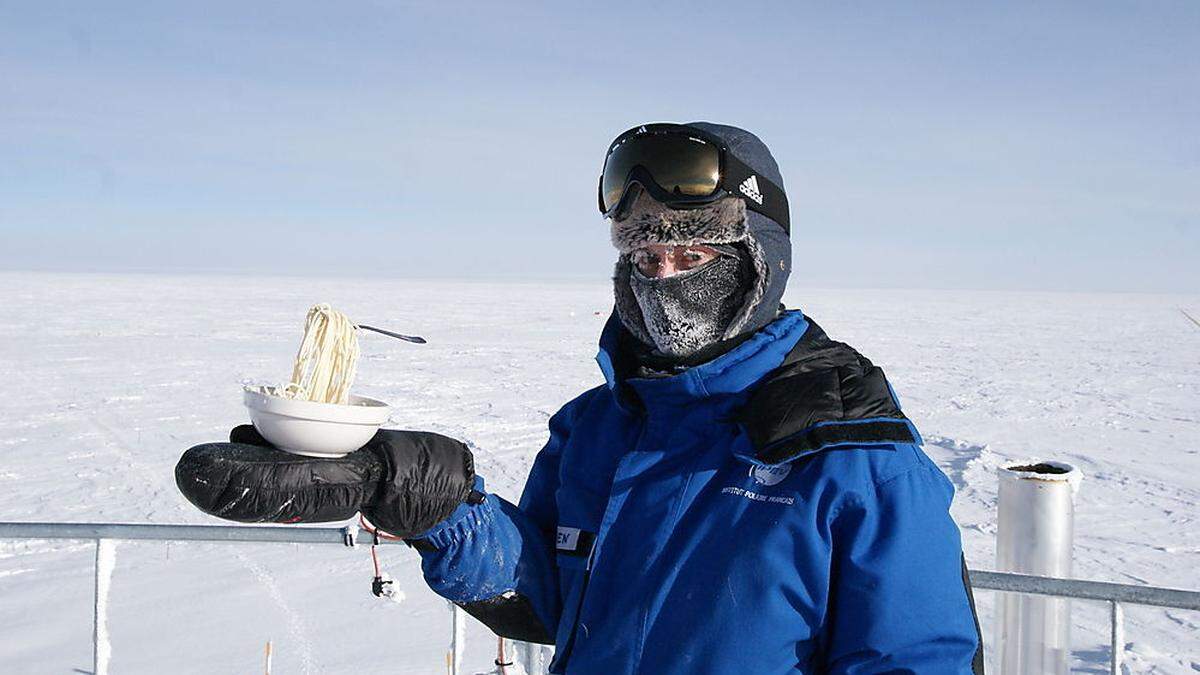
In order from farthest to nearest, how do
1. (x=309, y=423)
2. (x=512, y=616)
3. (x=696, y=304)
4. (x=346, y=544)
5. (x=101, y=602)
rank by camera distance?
(x=101, y=602), (x=346, y=544), (x=512, y=616), (x=696, y=304), (x=309, y=423)

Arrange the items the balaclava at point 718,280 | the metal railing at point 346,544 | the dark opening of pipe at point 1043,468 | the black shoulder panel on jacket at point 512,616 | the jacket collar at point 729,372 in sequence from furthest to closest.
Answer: the dark opening of pipe at point 1043,468 < the metal railing at point 346,544 < the black shoulder panel on jacket at point 512,616 < the balaclava at point 718,280 < the jacket collar at point 729,372

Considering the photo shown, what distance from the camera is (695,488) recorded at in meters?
1.44

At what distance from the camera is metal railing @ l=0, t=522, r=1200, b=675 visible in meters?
2.14

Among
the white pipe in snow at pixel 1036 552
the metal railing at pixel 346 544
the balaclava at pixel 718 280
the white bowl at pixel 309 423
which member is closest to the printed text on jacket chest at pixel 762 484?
the balaclava at pixel 718 280

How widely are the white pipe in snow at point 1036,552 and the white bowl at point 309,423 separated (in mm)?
1704

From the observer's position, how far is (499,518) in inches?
68.2

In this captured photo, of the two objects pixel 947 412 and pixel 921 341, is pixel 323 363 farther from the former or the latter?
pixel 921 341

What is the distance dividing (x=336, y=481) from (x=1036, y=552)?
1826 millimetres

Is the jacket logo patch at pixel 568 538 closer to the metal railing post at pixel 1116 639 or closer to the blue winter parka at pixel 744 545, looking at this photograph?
the blue winter parka at pixel 744 545

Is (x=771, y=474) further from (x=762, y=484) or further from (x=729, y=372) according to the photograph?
(x=729, y=372)

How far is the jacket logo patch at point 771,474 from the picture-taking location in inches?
53.8

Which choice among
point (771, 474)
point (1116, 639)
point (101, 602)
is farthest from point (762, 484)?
point (101, 602)

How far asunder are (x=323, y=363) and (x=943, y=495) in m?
1.05

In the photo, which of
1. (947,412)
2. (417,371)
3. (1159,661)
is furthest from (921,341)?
(1159,661)
